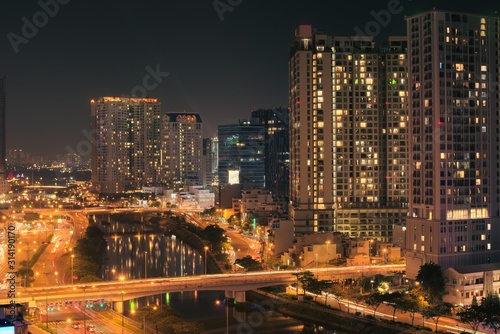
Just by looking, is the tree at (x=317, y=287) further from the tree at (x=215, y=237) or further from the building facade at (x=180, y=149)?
the building facade at (x=180, y=149)

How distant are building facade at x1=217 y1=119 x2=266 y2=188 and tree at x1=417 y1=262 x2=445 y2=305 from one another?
37.5 meters

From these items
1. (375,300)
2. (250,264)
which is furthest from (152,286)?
Answer: (375,300)

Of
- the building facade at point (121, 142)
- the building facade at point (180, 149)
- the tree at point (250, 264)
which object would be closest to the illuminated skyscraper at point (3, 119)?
the building facade at point (121, 142)

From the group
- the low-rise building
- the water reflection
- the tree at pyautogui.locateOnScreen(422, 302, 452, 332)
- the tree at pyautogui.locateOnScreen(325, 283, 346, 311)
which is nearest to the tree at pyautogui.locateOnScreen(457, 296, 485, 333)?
the tree at pyautogui.locateOnScreen(422, 302, 452, 332)

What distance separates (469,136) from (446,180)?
1507 mm

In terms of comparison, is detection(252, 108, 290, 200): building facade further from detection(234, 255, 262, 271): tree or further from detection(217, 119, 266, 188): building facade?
detection(234, 255, 262, 271): tree

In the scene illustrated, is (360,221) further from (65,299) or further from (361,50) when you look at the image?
(65,299)

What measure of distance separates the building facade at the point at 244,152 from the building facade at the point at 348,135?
27858mm

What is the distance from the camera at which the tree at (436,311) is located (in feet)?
52.9

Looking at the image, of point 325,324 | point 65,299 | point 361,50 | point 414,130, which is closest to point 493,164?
point 414,130

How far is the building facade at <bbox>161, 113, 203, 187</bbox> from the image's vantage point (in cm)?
6638

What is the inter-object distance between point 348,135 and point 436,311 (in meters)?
12.1

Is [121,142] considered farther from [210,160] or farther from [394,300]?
[394,300]

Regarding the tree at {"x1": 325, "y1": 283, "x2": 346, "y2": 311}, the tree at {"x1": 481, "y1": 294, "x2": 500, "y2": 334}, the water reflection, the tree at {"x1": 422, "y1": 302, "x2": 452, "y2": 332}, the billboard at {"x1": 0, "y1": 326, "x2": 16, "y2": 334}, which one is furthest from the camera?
the water reflection
